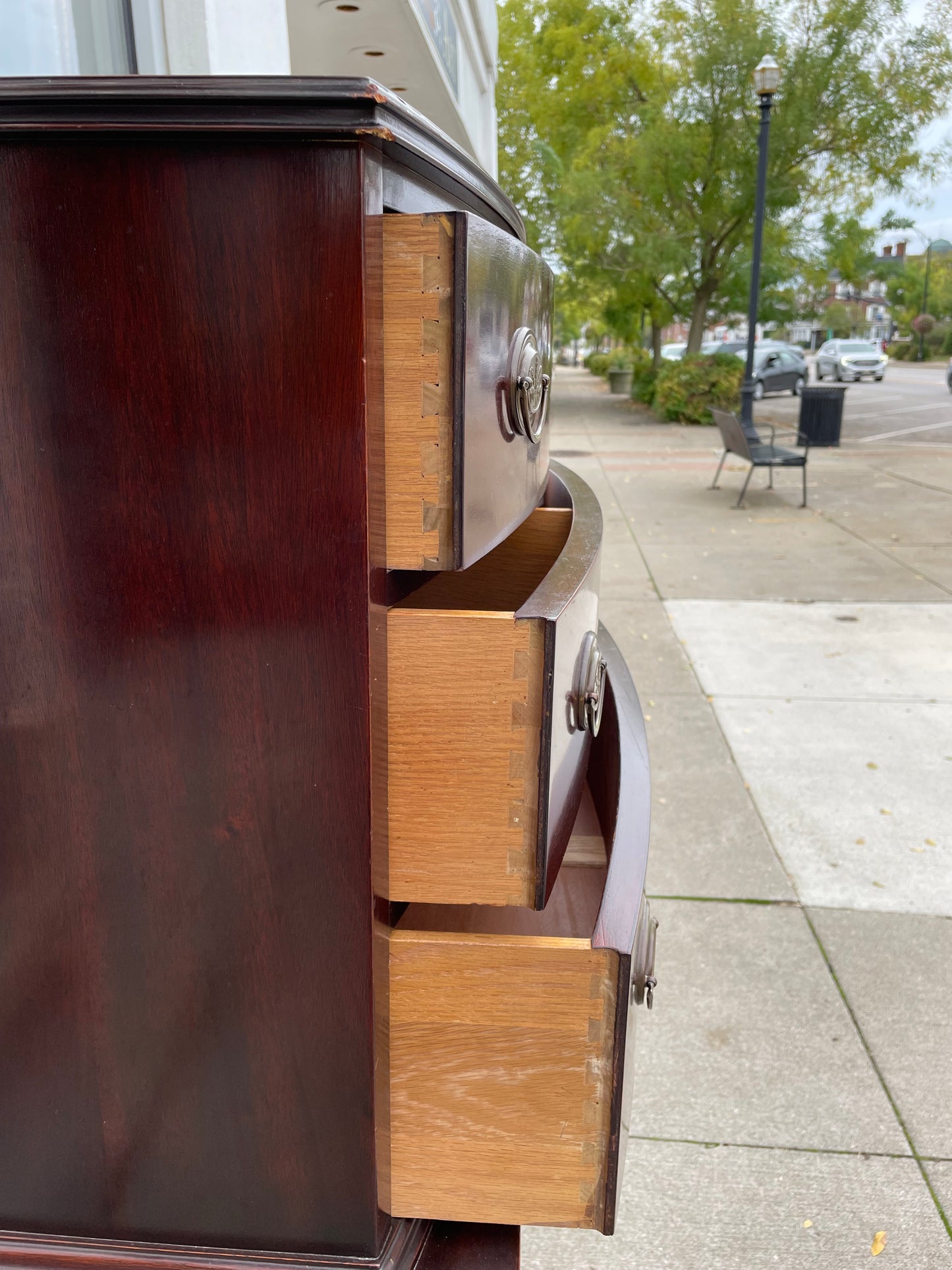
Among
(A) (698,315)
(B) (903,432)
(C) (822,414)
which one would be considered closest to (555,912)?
(C) (822,414)

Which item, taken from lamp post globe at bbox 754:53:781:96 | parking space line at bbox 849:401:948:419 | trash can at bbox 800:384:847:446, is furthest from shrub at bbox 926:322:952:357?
lamp post globe at bbox 754:53:781:96

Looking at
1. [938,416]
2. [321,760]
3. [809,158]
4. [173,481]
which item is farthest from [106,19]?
[938,416]

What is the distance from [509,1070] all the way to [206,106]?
0.92 m

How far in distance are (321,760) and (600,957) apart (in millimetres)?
342

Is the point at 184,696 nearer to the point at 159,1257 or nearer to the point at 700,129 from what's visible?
the point at 159,1257

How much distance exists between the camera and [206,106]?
2.45ft

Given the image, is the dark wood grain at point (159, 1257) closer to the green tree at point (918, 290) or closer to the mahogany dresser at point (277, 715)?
the mahogany dresser at point (277, 715)

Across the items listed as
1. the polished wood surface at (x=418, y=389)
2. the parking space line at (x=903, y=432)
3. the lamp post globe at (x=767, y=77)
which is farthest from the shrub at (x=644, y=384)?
the polished wood surface at (x=418, y=389)

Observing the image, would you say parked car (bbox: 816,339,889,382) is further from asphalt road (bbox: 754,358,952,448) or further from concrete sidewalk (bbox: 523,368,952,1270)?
concrete sidewalk (bbox: 523,368,952,1270)

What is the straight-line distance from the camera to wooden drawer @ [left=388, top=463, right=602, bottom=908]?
0.91 m

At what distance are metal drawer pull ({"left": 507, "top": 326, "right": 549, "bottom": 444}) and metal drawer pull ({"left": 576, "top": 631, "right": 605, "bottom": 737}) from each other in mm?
248

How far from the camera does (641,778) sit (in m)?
1.34

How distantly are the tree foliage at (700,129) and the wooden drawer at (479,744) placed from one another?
59.3 feet

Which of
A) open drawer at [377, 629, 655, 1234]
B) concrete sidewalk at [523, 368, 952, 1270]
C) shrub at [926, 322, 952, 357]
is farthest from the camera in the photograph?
shrub at [926, 322, 952, 357]
